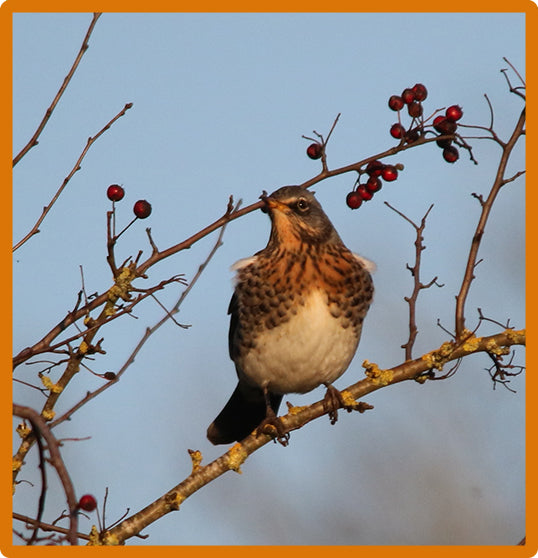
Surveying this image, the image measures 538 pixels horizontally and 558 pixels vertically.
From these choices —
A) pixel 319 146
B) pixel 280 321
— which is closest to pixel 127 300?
pixel 319 146

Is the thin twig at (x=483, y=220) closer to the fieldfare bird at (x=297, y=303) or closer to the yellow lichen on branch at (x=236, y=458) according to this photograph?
the yellow lichen on branch at (x=236, y=458)

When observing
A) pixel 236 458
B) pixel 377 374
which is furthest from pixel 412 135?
pixel 236 458

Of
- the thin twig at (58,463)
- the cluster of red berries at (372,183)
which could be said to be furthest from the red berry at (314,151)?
the thin twig at (58,463)

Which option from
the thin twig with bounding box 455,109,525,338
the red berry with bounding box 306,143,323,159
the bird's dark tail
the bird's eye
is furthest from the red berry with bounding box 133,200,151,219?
the bird's dark tail

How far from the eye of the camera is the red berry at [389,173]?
11.7 feet

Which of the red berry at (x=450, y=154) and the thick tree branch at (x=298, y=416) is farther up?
the red berry at (x=450, y=154)

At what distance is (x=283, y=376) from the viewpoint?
14.3 ft

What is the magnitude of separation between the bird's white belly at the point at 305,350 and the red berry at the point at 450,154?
3.34 feet

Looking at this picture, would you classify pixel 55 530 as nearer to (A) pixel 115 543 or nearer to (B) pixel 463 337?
(A) pixel 115 543

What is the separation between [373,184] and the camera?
3.60 m

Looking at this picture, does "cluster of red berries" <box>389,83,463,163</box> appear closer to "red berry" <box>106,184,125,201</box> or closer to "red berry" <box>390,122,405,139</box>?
"red berry" <box>390,122,405,139</box>

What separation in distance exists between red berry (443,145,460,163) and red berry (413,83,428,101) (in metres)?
0.22

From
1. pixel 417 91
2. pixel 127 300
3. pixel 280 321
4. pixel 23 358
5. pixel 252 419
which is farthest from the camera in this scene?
pixel 252 419

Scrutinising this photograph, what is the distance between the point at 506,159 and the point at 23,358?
175 cm
